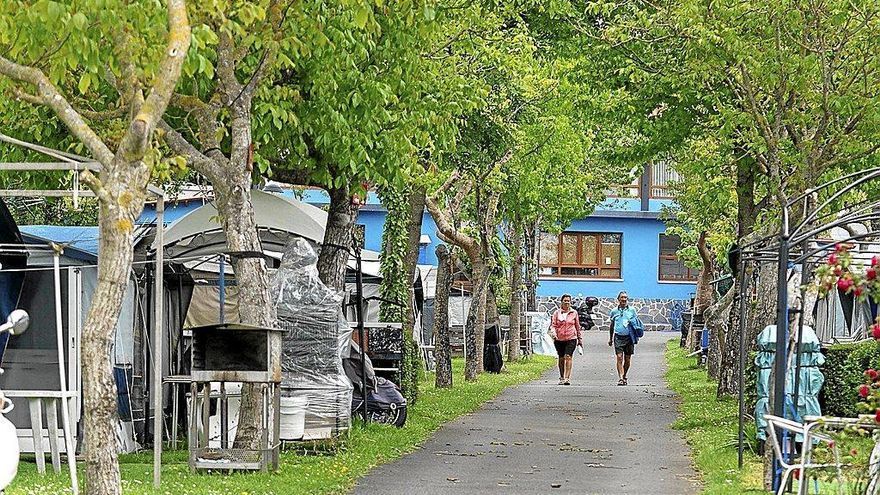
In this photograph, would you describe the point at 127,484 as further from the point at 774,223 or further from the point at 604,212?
the point at 604,212

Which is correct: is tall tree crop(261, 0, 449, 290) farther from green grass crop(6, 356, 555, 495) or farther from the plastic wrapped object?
green grass crop(6, 356, 555, 495)

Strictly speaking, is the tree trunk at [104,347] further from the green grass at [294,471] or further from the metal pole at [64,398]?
the green grass at [294,471]

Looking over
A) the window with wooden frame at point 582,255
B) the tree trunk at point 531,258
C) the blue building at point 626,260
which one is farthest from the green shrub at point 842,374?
the window with wooden frame at point 582,255

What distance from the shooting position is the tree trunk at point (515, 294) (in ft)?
112

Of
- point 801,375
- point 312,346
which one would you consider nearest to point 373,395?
point 312,346

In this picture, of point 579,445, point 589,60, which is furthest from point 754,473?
point 589,60

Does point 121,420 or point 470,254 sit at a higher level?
point 470,254

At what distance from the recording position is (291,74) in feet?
48.8

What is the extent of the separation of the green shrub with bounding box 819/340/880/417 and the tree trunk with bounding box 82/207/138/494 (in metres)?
9.89

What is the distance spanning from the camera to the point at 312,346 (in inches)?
577

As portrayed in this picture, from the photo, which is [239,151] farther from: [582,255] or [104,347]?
[582,255]

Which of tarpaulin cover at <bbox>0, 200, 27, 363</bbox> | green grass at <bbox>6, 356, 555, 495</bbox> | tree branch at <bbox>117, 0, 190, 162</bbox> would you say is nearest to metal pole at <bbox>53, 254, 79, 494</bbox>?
green grass at <bbox>6, 356, 555, 495</bbox>

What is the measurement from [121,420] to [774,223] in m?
7.11

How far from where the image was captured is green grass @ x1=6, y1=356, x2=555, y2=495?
11508mm
